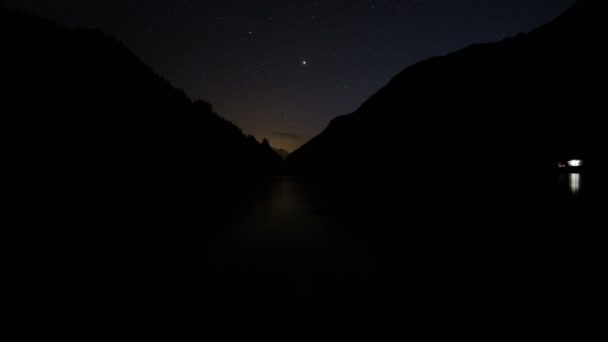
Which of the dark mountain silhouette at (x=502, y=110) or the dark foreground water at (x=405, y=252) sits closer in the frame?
the dark foreground water at (x=405, y=252)

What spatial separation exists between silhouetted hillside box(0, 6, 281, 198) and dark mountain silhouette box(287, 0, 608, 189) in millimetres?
32963

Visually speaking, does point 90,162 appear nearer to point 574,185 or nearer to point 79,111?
point 79,111

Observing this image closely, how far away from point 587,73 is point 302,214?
102 meters

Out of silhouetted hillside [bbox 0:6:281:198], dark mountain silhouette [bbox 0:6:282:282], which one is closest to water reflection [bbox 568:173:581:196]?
dark mountain silhouette [bbox 0:6:282:282]

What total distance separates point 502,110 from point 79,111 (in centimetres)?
11079

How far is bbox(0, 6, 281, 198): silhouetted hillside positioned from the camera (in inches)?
657

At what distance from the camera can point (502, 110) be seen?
9019 centimetres

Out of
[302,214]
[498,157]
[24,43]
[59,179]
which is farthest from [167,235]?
[498,157]

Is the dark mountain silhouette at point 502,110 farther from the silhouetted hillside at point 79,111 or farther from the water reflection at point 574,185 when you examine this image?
the silhouetted hillside at point 79,111

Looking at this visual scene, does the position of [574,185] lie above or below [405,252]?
above

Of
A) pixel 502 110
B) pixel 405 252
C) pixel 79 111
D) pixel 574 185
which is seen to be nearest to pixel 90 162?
pixel 79 111

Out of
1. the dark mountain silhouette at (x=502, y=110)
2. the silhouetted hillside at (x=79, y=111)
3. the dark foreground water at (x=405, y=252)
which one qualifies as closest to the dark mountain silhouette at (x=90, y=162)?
the silhouetted hillside at (x=79, y=111)

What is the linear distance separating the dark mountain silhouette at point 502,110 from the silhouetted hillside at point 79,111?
33.0m

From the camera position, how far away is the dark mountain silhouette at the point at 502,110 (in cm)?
5528
